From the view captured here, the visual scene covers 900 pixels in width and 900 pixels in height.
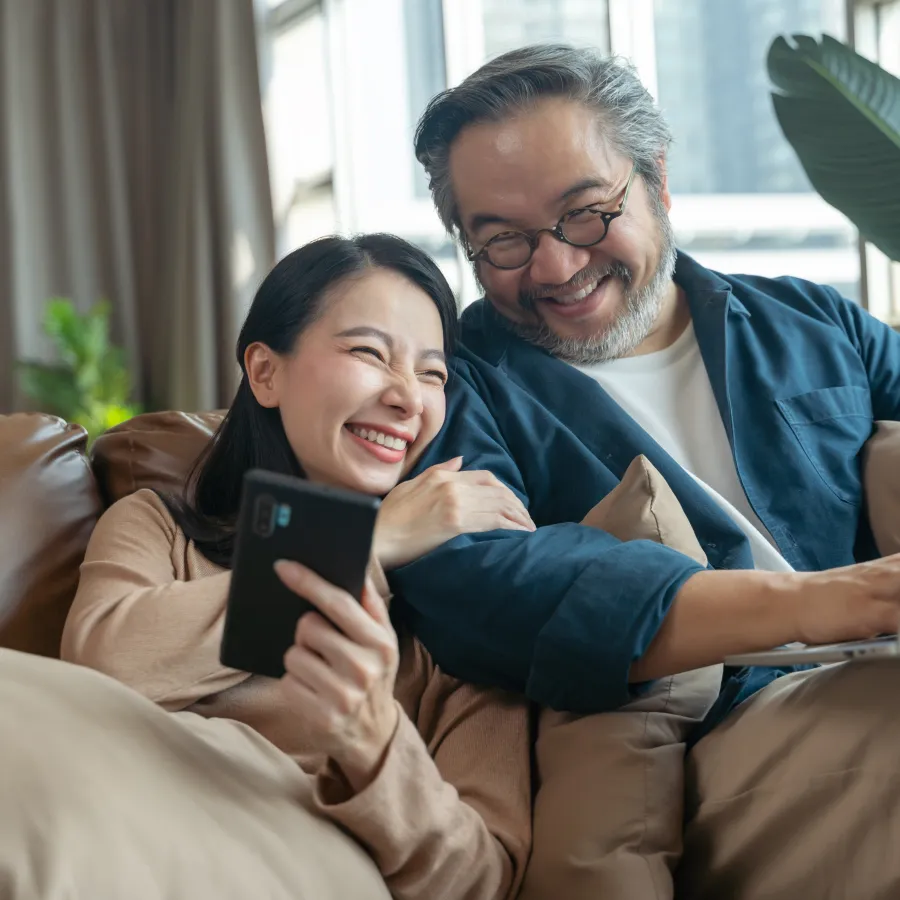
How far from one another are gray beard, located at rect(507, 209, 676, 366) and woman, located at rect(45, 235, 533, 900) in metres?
0.16

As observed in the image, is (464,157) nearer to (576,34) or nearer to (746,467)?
(746,467)

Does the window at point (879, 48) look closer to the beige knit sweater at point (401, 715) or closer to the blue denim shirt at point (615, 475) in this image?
the blue denim shirt at point (615, 475)

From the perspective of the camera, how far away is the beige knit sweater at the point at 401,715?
3.42 feet

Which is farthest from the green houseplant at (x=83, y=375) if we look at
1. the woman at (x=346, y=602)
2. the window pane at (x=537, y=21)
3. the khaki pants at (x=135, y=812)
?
the khaki pants at (x=135, y=812)

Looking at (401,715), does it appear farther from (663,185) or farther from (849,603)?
(663,185)

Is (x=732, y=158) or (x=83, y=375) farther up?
(x=732, y=158)

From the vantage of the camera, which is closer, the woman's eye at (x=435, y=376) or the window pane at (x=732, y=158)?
the woman's eye at (x=435, y=376)

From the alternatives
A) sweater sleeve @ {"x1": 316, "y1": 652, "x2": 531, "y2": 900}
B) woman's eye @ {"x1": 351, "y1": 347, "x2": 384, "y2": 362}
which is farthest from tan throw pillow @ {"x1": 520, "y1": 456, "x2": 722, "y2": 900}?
woman's eye @ {"x1": 351, "y1": 347, "x2": 384, "y2": 362}

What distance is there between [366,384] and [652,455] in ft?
1.25

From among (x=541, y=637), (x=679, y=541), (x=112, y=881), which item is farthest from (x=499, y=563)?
(x=112, y=881)

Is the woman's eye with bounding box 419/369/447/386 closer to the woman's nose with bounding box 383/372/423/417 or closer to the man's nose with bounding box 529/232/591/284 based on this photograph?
the woman's nose with bounding box 383/372/423/417

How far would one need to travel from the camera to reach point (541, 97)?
66.4 inches

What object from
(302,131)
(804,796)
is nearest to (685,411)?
(804,796)

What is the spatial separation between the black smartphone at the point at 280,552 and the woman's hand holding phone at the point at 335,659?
0.04 feet
